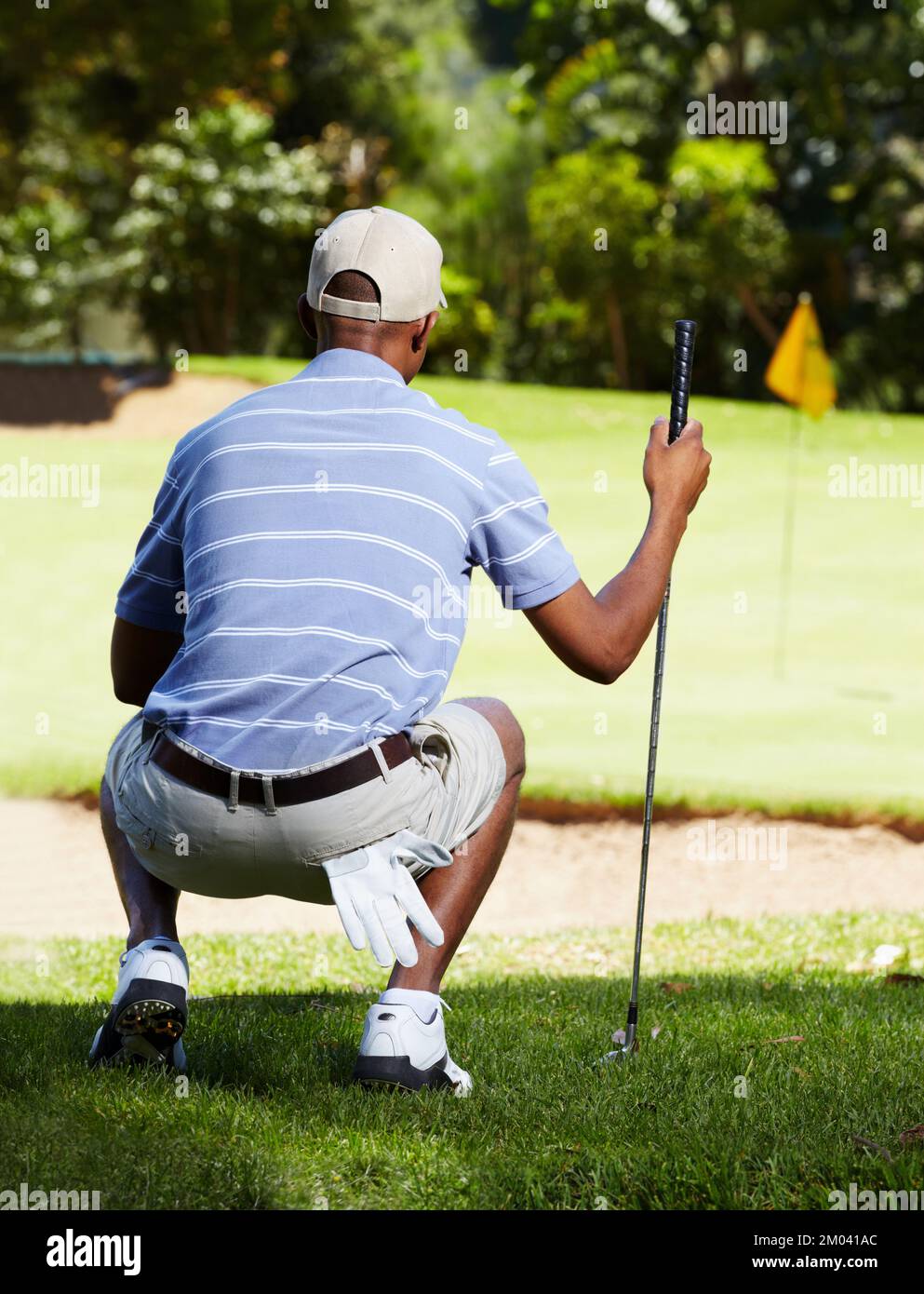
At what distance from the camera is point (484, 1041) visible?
345 cm

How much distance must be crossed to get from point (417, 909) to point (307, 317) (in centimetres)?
120

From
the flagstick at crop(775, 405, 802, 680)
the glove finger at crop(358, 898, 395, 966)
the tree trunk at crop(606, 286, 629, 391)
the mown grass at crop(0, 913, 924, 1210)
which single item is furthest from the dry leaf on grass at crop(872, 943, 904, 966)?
the tree trunk at crop(606, 286, 629, 391)

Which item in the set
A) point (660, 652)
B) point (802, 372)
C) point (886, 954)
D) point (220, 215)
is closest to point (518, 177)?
point (220, 215)

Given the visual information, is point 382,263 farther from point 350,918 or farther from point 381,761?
point 350,918

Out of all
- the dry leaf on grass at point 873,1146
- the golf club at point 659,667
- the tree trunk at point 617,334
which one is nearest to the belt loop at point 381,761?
the golf club at point 659,667

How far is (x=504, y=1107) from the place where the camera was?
285cm

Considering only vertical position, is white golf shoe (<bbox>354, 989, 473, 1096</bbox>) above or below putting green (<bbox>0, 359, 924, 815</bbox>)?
above

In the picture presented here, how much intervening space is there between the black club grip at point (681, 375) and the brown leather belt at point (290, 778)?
3.04 ft

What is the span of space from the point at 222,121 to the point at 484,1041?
28.2 meters

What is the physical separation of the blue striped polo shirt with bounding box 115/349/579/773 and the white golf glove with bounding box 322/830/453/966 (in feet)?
0.64

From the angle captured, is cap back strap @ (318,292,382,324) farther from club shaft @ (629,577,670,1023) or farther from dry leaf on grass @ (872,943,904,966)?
dry leaf on grass @ (872,943,904,966)

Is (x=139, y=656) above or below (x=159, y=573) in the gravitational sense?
below

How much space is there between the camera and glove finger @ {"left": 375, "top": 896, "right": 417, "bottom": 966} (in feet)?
8.96

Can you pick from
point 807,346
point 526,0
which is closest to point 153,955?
point 807,346
